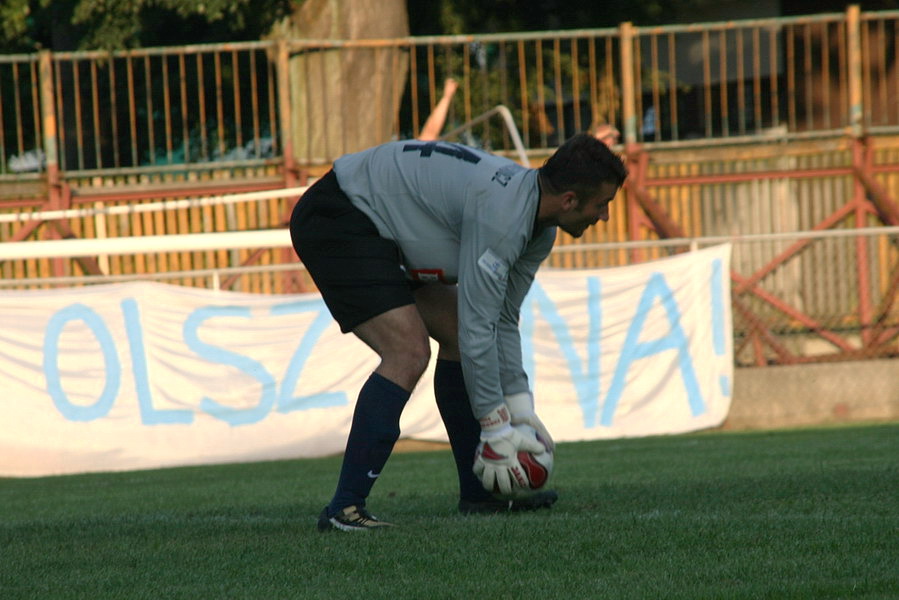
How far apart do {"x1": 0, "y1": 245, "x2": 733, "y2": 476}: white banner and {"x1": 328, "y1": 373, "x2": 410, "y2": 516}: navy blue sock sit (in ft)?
21.3

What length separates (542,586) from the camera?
3.46 metres

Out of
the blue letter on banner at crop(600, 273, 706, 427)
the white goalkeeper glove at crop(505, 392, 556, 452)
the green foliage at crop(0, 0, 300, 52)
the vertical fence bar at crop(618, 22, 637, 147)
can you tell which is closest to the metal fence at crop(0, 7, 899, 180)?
the vertical fence bar at crop(618, 22, 637, 147)

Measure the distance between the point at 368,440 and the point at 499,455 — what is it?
1.56ft

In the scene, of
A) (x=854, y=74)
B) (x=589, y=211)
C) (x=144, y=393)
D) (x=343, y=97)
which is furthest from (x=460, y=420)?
(x=343, y=97)

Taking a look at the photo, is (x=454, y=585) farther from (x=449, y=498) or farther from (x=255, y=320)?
(x=255, y=320)

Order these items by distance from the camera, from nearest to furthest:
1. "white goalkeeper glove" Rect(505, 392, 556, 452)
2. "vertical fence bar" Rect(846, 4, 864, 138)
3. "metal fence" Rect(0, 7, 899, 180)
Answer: "white goalkeeper glove" Rect(505, 392, 556, 452) < "vertical fence bar" Rect(846, 4, 864, 138) < "metal fence" Rect(0, 7, 899, 180)

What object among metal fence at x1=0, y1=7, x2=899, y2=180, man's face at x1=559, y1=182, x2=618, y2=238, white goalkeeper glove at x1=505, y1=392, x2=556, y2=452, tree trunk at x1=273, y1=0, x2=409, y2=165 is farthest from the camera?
tree trunk at x1=273, y1=0, x2=409, y2=165

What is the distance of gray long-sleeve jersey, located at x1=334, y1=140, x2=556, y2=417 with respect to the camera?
4.41 m

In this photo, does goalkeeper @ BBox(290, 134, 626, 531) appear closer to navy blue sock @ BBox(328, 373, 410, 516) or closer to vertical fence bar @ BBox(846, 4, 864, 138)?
navy blue sock @ BBox(328, 373, 410, 516)

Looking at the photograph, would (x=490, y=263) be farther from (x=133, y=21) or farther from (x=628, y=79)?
(x=133, y=21)

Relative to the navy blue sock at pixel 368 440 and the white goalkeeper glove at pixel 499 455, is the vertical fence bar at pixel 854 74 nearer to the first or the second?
the white goalkeeper glove at pixel 499 455

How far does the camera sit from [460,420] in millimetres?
5254

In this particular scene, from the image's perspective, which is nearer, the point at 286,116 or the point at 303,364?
the point at 303,364

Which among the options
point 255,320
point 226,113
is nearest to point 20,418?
point 255,320
